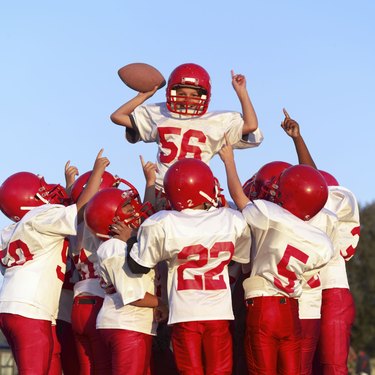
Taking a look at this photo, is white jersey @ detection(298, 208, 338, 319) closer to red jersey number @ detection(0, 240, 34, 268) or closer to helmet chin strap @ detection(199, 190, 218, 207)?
helmet chin strap @ detection(199, 190, 218, 207)

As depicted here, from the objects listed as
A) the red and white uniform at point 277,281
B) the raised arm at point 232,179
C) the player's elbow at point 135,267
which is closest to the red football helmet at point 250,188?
the raised arm at point 232,179

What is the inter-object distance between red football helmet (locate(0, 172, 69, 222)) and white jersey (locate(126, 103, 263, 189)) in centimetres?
121

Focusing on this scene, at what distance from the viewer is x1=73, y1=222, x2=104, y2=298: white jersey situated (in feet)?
33.1

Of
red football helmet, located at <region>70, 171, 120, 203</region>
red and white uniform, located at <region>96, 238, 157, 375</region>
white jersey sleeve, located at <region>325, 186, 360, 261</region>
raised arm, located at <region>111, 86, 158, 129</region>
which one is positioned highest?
raised arm, located at <region>111, 86, 158, 129</region>

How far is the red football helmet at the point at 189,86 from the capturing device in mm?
10453

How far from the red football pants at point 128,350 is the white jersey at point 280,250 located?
3.52 ft

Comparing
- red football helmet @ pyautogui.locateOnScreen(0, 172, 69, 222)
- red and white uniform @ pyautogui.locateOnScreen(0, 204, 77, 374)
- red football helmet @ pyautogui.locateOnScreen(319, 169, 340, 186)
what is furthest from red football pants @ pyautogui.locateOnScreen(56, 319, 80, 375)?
red football helmet @ pyautogui.locateOnScreen(319, 169, 340, 186)

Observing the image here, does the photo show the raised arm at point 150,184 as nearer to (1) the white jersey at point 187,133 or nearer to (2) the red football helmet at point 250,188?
(1) the white jersey at point 187,133

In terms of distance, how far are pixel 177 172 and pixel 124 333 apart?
1560mm

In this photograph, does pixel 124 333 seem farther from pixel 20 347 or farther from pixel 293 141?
pixel 293 141

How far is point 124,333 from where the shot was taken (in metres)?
9.34

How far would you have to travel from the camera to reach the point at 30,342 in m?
9.89

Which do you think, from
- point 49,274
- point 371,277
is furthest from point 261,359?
point 371,277

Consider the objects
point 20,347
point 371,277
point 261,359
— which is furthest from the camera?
point 371,277
